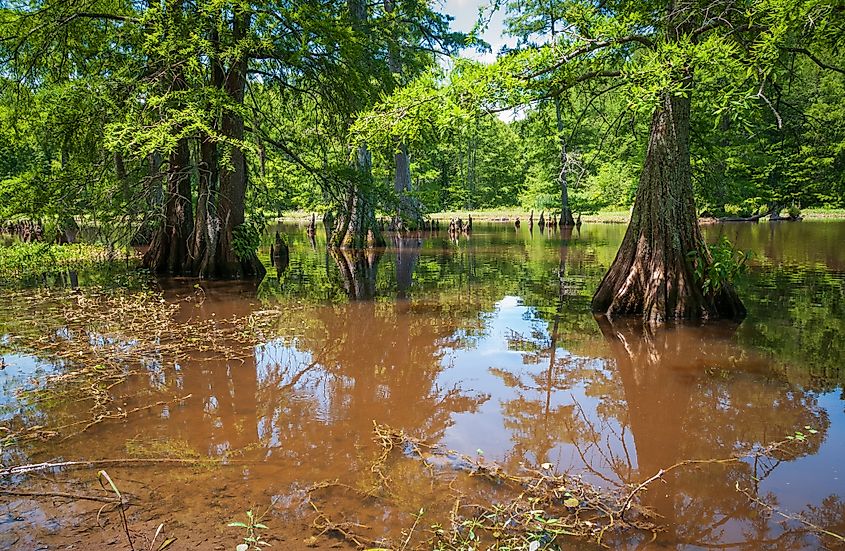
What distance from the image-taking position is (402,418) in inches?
170

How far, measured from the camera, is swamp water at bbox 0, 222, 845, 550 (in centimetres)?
289

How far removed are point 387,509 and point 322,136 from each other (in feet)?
36.6

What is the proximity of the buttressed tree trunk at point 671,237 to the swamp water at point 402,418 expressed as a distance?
49 centimetres

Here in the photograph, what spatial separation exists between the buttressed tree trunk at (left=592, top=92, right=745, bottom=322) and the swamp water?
0.49 metres

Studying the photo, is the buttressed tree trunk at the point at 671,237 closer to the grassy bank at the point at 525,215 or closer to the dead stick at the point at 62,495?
the dead stick at the point at 62,495

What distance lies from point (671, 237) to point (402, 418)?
503 cm

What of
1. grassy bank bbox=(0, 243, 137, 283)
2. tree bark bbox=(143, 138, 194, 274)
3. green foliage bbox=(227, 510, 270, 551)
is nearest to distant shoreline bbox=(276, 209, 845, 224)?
grassy bank bbox=(0, 243, 137, 283)

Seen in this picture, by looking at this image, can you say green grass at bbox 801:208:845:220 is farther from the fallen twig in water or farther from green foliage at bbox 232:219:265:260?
the fallen twig in water

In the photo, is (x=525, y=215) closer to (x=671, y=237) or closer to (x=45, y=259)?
(x=45, y=259)

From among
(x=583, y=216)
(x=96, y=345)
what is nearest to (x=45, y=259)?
(x=96, y=345)

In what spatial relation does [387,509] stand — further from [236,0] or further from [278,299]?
[236,0]

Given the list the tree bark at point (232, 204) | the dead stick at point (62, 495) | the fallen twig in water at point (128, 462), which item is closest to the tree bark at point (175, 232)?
the tree bark at point (232, 204)

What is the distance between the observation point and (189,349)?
6.21m

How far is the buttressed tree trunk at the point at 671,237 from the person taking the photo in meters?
7.50
